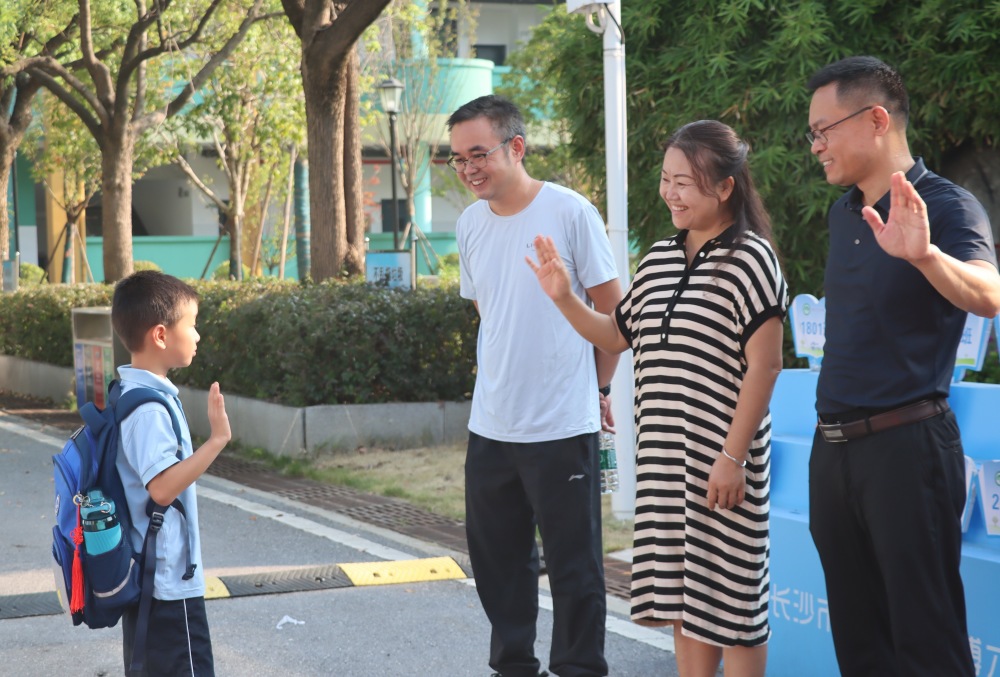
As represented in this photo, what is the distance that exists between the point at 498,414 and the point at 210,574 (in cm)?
271

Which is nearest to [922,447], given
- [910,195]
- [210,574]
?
[910,195]

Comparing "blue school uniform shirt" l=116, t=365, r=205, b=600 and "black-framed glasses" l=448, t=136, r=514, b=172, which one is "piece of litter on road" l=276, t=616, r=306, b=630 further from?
"black-framed glasses" l=448, t=136, r=514, b=172

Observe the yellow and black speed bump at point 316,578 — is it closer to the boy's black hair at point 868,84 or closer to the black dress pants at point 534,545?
the black dress pants at point 534,545

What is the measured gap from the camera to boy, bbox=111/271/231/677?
3199 mm

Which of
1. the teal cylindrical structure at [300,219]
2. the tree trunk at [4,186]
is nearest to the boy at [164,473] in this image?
the tree trunk at [4,186]

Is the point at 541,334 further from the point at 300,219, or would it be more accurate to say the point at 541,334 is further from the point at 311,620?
the point at 300,219

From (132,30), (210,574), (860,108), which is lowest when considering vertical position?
(210,574)

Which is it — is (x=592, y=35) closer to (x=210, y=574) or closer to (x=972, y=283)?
(x=210, y=574)

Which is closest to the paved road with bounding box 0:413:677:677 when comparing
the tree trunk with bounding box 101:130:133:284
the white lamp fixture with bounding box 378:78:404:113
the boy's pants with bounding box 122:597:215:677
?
the boy's pants with bounding box 122:597:215:677

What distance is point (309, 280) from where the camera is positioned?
11.2m

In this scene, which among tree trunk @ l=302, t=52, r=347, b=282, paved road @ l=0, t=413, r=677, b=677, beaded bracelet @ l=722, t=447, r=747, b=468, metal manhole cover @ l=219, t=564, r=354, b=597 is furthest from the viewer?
tree trunk @ l=302, t=52, r=347, b=282

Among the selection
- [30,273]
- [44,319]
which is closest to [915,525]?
[44,319]

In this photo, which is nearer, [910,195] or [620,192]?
[910,195]

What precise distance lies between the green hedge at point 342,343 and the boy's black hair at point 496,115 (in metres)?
5.55
